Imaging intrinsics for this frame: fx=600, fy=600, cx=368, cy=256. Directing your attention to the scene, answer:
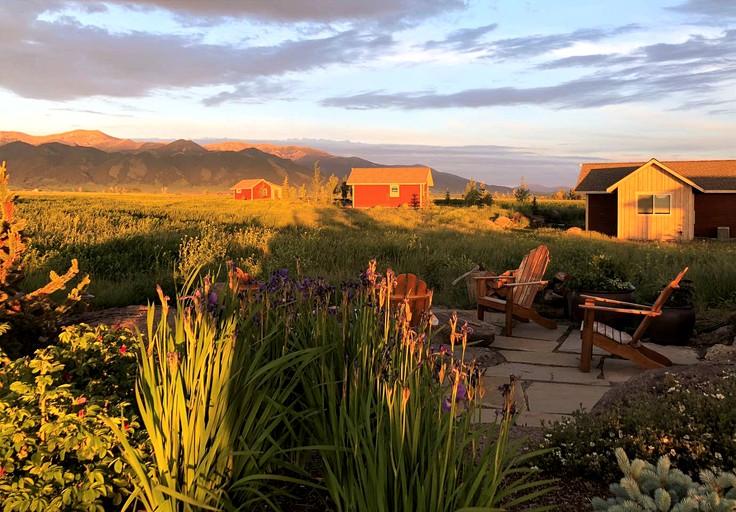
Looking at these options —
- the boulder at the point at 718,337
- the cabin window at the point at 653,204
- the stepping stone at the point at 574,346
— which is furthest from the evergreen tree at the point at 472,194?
the stepping stone at the point at 574,346

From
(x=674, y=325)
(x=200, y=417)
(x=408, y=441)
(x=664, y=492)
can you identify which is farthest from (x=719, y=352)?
(x=200, y=417)

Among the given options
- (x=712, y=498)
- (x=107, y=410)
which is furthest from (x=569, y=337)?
(x=107, y=410)

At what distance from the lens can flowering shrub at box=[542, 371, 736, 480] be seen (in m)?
2.99

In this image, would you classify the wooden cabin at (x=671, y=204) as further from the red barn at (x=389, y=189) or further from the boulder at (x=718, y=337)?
the red barn at (x=389, y=189)

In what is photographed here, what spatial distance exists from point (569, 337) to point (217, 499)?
5990 mm

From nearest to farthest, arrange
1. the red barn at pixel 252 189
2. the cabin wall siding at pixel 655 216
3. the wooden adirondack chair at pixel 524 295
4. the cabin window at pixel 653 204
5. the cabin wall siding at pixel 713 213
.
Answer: the wooden adirondack chair at pixel 524 295, the cabin wall siding at pixel 655 216, the cabin window at pixel 653 204, the cabin wall siding at pixel 713 213, the red barn at pixel 252 189

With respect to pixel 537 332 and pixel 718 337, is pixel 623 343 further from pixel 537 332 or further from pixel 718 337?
pixel 718 337

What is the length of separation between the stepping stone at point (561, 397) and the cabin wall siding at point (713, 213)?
→ 2540 centimetres

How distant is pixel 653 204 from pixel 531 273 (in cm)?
2135

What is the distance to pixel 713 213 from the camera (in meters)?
27.0

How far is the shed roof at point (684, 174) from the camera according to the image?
2697 cm

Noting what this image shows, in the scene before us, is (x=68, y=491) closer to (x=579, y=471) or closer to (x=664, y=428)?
(x=579, y=471)

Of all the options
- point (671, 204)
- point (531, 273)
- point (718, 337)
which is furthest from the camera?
point (671, 204)

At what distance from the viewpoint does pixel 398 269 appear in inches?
443
